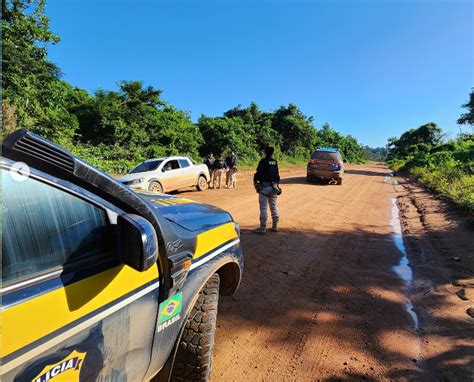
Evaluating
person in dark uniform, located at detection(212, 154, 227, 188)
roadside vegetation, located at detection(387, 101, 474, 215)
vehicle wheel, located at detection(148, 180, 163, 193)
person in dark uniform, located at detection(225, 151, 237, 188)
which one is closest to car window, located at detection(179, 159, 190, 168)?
vehicle wheel, located at detection(148, 180, 163, 193)

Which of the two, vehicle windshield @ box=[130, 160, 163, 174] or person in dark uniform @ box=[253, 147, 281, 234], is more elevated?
vehicle windshield @ box=[130, 160, 163, 174]

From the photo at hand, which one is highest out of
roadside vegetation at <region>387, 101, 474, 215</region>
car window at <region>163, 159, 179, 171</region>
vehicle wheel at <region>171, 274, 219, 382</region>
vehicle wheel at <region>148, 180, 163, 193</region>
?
car window at <region>163, 159, 179, 171</region>

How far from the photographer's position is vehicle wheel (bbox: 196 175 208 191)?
550 inches

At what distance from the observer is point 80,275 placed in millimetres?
1377

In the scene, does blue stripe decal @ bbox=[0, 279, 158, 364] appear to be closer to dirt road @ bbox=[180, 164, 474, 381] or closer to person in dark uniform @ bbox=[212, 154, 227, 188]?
dirt road @ bbox=[180, 164, 474, 381]

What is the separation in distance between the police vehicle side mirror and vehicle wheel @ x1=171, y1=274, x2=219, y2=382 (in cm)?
91

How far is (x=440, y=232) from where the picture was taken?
7336 millimetres

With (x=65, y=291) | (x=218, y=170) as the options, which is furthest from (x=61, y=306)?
(x=218, y=170)

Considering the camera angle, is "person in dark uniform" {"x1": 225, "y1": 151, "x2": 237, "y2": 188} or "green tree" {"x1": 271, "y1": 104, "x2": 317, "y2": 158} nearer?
"person in dark uniform" {"x1": 225, "y1": 151, "x2": 237, "y2": 188}

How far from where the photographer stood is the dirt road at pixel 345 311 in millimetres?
2822

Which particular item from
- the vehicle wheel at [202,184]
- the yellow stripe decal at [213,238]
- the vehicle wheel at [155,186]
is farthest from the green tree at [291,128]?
the yellow stripe decal at [213,238]

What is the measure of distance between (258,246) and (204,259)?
385 cm

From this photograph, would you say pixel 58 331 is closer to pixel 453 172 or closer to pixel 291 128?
pixel 453 172

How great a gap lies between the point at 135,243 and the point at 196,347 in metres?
1.17
